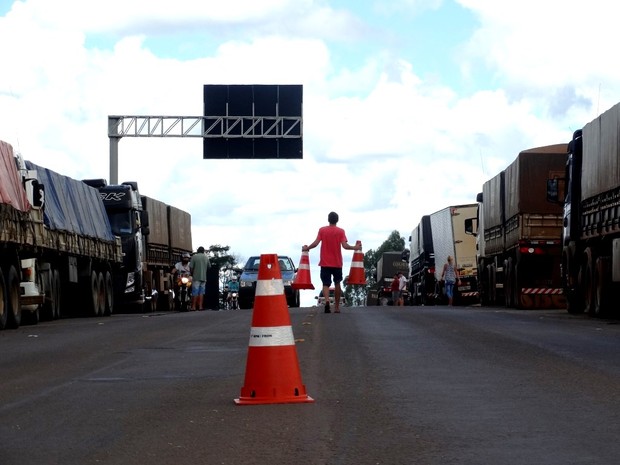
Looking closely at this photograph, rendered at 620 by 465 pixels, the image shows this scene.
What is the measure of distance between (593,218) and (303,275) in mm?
5319

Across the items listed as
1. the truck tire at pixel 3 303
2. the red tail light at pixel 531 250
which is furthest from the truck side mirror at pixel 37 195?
the red tail light at pixel 531 250

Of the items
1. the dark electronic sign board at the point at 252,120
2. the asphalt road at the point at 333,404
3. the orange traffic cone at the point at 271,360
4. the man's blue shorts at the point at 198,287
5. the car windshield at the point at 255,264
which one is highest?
the dark electronic sign board at the point at 252,120

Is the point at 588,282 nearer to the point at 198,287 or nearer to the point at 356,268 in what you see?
the point at 356,268

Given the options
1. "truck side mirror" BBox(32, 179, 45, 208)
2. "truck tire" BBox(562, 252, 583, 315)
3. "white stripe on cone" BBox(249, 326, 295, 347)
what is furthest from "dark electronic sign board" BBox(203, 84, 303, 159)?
"white stripe on cone" BBox(249, 326, 295, 347)

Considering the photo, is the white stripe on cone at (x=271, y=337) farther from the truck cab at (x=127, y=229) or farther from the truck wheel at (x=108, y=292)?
the truck cab at (x=127, y=229)

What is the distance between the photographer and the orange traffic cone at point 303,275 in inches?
1024

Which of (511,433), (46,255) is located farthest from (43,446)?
(46,255)

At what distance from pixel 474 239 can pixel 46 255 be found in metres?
24.5

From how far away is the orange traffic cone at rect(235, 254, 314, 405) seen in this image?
9.60 meters

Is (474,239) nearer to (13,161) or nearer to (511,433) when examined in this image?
(13,161)

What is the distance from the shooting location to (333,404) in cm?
940

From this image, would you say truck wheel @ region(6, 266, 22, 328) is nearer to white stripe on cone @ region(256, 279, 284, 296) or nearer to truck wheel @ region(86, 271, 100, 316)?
truck wheel @ region(86, 271, 100, 316)

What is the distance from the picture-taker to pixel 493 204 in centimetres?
3966

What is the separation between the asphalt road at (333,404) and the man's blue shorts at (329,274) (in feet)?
28.7
